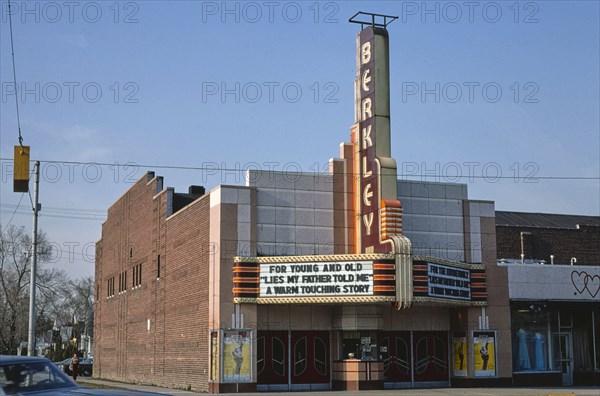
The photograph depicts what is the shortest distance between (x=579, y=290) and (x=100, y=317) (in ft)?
102

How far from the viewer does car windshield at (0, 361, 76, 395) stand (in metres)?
11.0

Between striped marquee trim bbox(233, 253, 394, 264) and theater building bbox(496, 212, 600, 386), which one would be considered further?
theater building bbox(496, 212, 600, 386)

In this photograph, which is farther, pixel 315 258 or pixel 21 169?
pixel 315 258

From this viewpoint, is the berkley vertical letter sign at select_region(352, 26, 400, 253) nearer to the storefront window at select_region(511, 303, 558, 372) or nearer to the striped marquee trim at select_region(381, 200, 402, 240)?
the striped marquee trim at select_region(381, 200, 402, 240)

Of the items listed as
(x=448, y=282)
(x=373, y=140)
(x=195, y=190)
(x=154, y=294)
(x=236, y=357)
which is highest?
(x=373, y=140)

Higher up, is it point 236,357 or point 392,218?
point 392,218

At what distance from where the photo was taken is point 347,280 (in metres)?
28.6

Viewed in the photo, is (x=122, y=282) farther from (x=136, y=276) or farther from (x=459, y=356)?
(x=459, y=356)

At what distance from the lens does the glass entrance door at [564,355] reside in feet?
112

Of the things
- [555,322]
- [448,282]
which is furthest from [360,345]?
[555,322]

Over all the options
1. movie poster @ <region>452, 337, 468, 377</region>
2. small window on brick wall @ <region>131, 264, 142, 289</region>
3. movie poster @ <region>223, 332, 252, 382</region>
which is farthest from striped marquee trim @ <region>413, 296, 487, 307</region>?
small window on brick wall @ <region>131, 264, 142, 289</region>

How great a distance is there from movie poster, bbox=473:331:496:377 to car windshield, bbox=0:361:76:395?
2277 cm

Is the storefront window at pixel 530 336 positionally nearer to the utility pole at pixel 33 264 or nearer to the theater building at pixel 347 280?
the theater building at pixel 347 280

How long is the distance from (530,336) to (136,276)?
19895 millimetres
